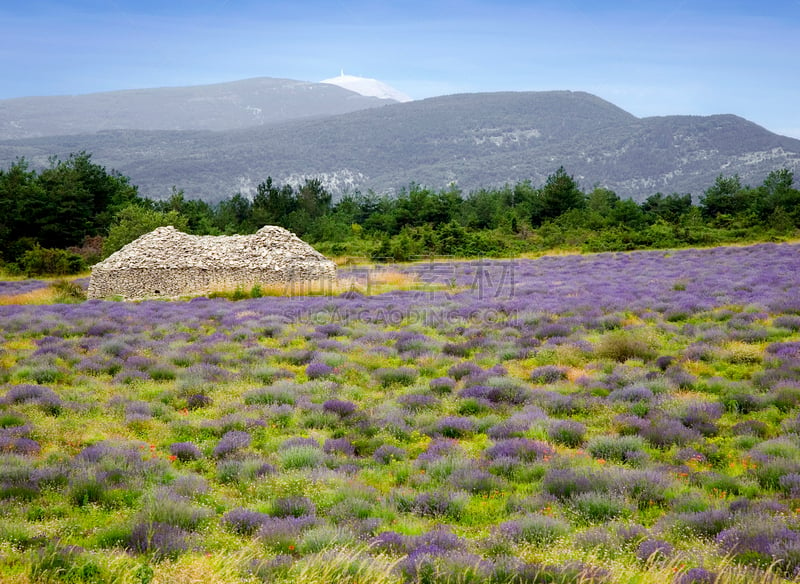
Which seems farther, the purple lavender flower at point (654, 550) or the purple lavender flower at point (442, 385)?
the purple lavender flower at point (442, 385)

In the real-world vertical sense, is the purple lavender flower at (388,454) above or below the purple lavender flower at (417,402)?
below

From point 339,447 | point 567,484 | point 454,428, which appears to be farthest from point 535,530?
point 339,447

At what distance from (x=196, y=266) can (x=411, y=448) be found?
22.4 m

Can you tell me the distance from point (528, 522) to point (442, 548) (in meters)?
1.06

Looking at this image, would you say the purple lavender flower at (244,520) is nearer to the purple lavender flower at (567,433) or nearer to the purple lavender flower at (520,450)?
the purple lavender flower at (520,450)

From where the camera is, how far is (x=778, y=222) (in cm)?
4488

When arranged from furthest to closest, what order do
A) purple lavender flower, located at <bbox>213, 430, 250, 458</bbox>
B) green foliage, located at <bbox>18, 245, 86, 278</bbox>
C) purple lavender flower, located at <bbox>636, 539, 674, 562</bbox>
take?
green foliage, located at <bbox>18, 245, 86, 278</bbox> < purple lavender flower, located at <bbox>213, 430, 250, 458</bbox> < purple lavender flower, located at <bbox>636, 539, 674, 562</bbox>

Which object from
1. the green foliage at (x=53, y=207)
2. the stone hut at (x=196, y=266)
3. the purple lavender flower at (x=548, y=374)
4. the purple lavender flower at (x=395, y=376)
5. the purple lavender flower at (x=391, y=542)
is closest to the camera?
the purple lavender flower at (x=391, y=542)

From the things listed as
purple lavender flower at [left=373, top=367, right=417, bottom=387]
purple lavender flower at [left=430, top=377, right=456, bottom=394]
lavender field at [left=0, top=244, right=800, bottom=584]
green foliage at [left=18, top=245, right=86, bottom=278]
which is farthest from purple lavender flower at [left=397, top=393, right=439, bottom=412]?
green foliage at [left=18, top=245, right=86, bottom=278]

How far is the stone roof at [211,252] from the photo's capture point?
28.9m

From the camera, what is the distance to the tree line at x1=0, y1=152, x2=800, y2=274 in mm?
44438

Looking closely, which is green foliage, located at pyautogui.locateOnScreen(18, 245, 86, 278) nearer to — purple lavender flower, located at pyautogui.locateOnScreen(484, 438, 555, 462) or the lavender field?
the lavender field

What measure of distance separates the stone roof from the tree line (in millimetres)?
11660

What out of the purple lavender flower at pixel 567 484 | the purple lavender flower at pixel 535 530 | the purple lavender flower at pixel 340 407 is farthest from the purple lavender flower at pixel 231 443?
the purple lavender flower at pixel 567 484
